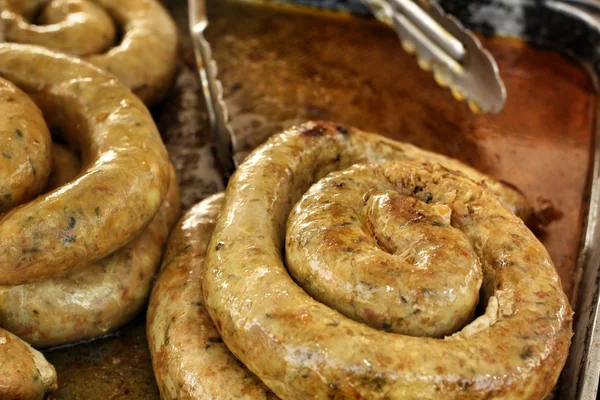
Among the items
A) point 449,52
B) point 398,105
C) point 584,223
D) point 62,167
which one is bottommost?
point 584,223

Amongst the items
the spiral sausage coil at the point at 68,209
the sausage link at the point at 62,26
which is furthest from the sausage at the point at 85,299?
the sausage link at the point at 62,26

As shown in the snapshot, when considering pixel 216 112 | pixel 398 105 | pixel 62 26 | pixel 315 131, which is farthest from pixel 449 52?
pixel 62 26

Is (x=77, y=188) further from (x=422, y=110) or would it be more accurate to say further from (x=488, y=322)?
(x=422, y=110)

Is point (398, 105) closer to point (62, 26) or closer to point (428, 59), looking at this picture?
point (428, 59)

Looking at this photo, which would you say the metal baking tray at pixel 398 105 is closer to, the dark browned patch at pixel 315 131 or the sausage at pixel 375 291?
the sausage at pixel 375 291

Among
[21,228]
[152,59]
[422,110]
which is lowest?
[422,110]

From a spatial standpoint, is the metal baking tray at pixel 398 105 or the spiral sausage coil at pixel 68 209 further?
the metal baking tray at pixel 398 105

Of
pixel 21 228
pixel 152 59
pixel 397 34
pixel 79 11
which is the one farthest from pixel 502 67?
pixel 21 228
